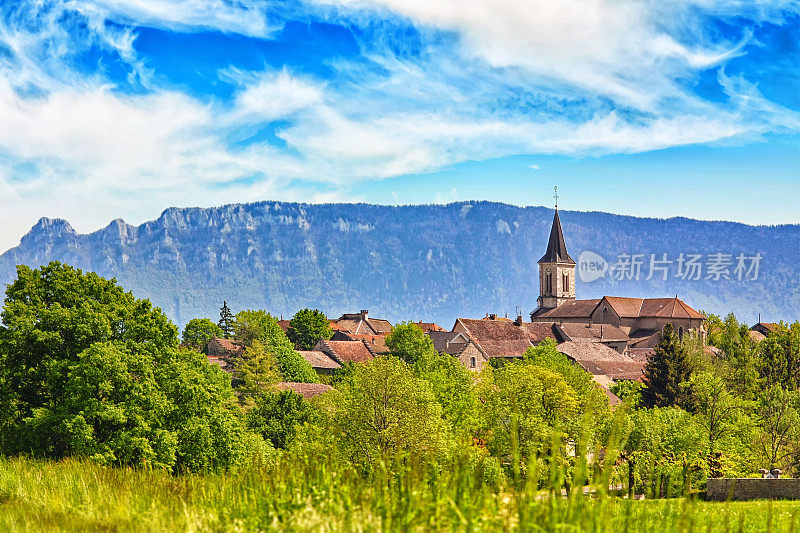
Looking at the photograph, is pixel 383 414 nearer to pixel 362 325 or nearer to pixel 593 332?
pixel 593 332

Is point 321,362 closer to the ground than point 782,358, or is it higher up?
closer to the ground

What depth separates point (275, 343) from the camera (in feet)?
293

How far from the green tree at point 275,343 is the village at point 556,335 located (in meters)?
1.98

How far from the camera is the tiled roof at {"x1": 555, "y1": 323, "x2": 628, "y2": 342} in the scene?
141m

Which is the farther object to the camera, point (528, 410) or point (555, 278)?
point (555, 278)

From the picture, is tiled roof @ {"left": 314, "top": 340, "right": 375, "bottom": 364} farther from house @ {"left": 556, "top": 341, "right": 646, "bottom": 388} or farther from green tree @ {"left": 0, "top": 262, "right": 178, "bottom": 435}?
green tree @ {"left": 0, "top": 262, "right": 178, "bottom": 435}

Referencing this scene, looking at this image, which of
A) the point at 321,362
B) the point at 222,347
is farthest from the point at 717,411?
the point at 222,347

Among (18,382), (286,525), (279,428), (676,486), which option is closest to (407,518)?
(286,525)

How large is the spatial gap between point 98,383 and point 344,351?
253 feet

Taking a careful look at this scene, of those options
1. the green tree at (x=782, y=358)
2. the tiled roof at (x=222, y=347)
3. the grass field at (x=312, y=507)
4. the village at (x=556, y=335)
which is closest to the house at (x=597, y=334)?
the village at (x=556, y=335)

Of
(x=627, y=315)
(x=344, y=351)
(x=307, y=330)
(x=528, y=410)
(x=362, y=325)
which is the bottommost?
(x=528, y=410)

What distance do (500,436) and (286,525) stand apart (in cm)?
3692

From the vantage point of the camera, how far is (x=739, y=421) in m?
47.6

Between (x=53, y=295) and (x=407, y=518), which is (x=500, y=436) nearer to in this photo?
(x=53, y=295)
